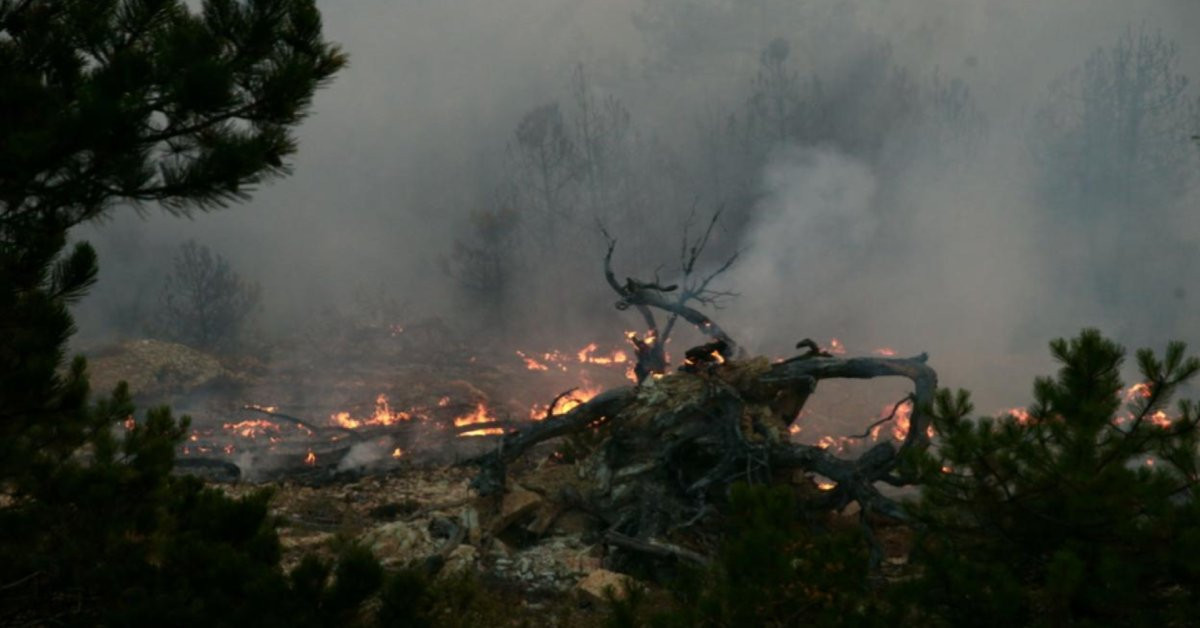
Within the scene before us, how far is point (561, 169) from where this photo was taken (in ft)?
176

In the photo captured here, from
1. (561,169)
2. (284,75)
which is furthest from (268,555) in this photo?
(561,169)

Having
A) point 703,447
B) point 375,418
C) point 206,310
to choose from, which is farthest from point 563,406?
point 206,310

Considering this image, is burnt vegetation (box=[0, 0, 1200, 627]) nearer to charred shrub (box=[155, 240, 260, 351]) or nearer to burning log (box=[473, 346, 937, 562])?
burning log (box=[473, 346, 937, 562])

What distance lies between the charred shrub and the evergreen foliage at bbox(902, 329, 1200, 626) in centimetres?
3601

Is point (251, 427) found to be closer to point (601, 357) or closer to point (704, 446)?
point (704, 446)

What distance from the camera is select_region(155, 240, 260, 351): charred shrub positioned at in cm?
3622

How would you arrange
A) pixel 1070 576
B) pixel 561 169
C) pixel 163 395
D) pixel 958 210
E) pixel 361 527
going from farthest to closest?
pixel 561 169, pixel 958 210, pixel 163 395, pixel 361 527, pixel 1070 576

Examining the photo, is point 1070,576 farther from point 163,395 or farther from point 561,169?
point 561,169

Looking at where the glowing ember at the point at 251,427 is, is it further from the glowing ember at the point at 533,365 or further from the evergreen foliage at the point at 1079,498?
the evergreen foliage at the point at 1079,498

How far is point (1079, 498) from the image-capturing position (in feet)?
13.0

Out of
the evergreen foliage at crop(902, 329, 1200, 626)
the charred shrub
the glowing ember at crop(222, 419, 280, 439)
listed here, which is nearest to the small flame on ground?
the glowing ember at crop(222, 419, 280, 439)

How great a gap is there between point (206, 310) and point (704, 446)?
1369 inches

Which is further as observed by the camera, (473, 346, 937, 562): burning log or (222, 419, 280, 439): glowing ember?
(222, 419, 280, 439): glowing ember

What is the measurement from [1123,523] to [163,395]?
26.6 metres
